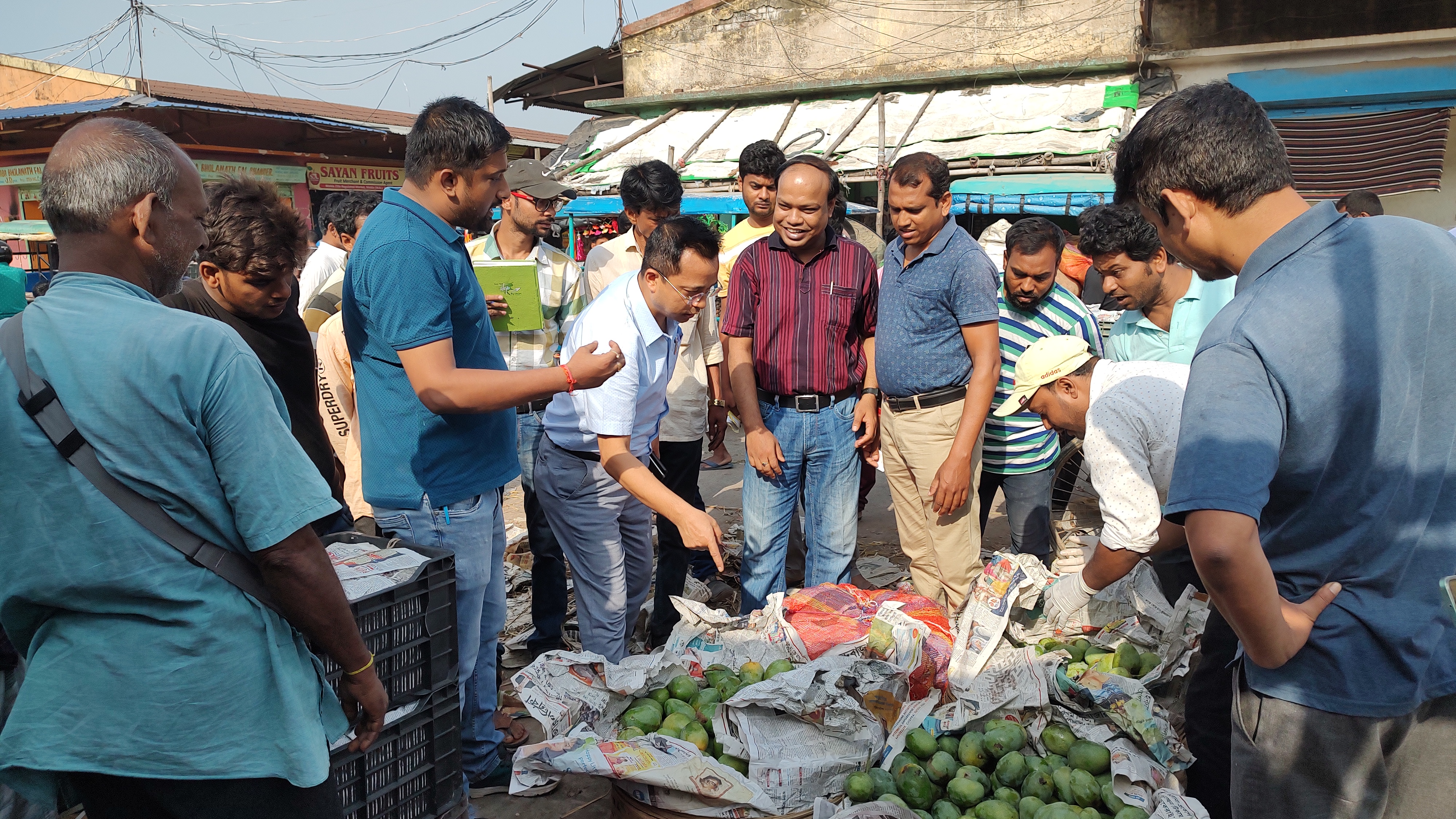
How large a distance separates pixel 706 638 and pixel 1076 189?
8121 mm

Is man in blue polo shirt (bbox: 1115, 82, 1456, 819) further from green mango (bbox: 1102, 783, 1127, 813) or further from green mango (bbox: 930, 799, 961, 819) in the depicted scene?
green mango (bbox: 930, 799, 961, 819)

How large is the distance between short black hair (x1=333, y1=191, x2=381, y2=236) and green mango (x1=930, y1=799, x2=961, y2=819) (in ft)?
12.8

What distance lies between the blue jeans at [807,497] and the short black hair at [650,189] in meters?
1.17

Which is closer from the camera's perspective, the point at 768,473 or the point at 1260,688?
the point at 1260,688

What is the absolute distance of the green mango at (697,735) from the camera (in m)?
2.62

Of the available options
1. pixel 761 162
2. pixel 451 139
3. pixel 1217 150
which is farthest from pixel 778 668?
pixel 761 162

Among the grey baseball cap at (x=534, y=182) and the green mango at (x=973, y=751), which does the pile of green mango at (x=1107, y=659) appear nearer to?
the green mango at (x=973, y=751)

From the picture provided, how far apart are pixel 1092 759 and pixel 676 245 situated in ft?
6.65

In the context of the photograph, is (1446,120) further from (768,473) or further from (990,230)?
(768,473)

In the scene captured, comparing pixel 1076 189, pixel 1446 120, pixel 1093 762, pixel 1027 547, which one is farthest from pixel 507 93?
pixel 1093 762

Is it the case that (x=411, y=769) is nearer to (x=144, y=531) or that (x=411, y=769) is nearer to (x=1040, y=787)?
(x=144, y=531)

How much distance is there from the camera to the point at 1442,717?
1560mm

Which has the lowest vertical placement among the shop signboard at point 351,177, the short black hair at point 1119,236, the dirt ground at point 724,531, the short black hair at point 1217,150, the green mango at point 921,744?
the dirt ground at point 724,531

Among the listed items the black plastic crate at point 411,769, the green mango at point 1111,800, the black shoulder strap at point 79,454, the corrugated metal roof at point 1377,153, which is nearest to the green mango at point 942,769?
the green mango at point 1111,800
